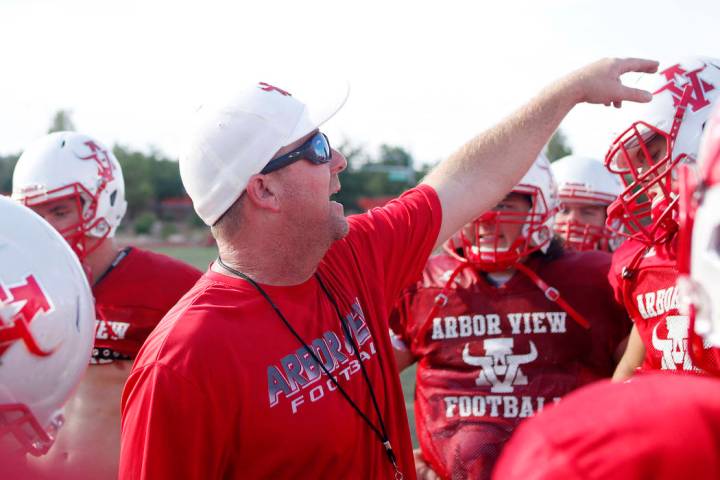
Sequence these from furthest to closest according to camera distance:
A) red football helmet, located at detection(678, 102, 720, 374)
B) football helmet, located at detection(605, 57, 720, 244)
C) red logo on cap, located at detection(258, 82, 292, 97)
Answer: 1. red logo on cap, located at detection(258, 82, 292, 97)
2. football helmet, located at detection(605, 57, 720, 244)
3. red football helmet, located at detection(678, 102, 720, 374)

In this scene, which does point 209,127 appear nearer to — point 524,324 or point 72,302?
point 72,302

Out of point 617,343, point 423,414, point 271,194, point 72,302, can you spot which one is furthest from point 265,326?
point 617,343

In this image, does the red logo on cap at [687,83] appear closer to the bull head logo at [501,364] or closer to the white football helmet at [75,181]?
the bull head logo at [501,364]

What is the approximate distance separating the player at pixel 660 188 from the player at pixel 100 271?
6.77 ft

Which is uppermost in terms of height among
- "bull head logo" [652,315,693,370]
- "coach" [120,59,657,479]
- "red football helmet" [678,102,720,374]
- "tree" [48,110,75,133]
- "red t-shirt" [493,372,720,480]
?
"red football helmet" [678,102,720,374]

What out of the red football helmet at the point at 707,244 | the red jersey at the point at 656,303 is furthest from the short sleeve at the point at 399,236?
the red football helmet at the point at 707,244

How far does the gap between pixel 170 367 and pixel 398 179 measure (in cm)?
5622

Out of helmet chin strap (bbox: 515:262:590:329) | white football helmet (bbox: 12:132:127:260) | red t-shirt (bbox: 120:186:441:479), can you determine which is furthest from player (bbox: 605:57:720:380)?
white football helmet (bbox: 12:132:127:260)

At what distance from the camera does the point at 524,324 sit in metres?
3.21

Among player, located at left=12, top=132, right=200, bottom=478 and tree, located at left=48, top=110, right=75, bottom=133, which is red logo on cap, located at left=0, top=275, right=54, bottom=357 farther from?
tree, located at left=48, top=110, right=75, bottom=133

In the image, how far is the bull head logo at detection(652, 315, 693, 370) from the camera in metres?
2.43

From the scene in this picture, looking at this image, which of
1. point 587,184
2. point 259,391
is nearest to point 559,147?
point 587,184

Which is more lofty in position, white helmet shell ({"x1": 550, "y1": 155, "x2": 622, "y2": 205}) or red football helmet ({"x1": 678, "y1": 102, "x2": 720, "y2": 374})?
red football helmet ({"x1": 678, "y1": 102, "x2": 720, "y2": 374})

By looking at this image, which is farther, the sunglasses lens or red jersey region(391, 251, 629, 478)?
red jersey region(391, 251, 629, 478)
